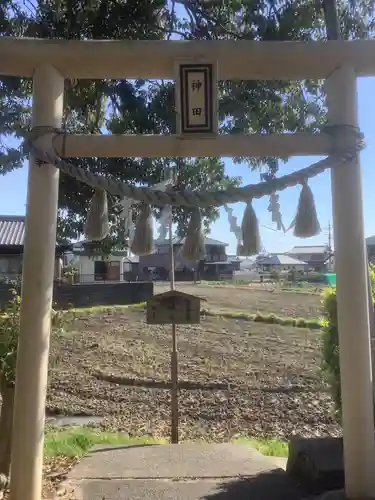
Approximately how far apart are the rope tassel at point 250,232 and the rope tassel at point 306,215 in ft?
0.76

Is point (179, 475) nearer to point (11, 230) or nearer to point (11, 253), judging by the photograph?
point (11, 253)

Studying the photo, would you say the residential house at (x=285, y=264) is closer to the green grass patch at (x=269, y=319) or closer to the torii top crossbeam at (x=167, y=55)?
the green grass patch at (x=269, y=319)

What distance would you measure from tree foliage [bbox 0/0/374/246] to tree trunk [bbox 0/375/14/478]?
6.94 feet

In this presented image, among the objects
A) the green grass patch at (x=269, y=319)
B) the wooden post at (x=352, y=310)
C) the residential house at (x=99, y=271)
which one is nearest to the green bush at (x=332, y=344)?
the wooden post at (x=352, y=310)

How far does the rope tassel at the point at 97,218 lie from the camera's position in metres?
2.79

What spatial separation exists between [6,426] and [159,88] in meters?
3.38

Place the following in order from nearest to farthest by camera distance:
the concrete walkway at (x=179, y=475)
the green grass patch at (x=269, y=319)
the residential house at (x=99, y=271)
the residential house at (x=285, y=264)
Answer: the concrete walkway at (x=179, y=475) → the green grass patch at (x=269, y=319) → the residential house at (x=99, y=271) → the residential house at (x=285, y=264)

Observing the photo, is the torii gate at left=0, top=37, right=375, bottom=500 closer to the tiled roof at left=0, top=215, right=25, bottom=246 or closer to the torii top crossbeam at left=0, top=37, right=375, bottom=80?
the torii top crossbeam at left=0, top=37, right=375, bottom=80

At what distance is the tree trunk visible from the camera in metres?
3.13

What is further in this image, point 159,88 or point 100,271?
point 100,271

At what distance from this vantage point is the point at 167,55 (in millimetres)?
2570

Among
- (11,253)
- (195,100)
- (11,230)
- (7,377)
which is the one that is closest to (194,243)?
(195,100)

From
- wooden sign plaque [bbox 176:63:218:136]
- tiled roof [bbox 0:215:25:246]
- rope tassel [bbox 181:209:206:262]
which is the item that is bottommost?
rope tassel [bbox 181:209:206:262]

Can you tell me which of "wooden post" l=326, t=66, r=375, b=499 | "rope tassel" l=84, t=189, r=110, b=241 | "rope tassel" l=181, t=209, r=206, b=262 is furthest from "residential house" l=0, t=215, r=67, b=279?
"wooden post" l=326, t=66, r=375, b=499
